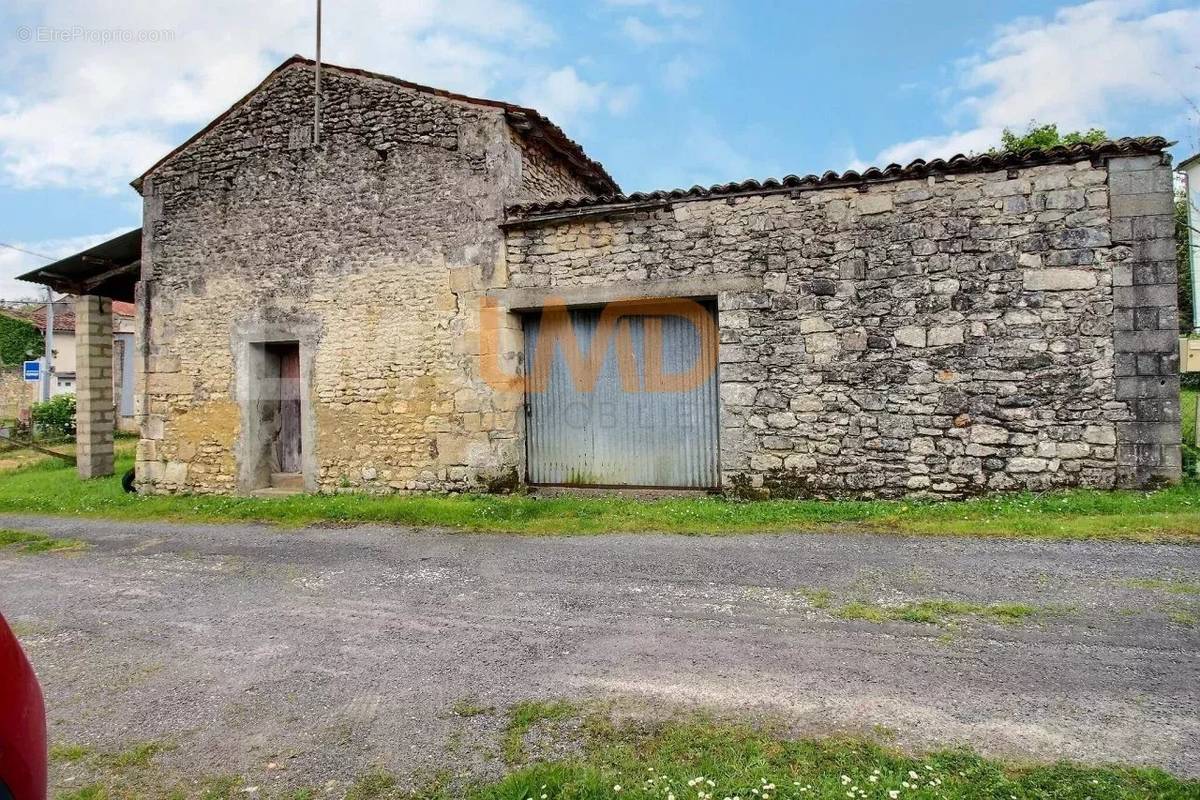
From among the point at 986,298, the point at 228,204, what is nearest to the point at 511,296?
the point at 228,204

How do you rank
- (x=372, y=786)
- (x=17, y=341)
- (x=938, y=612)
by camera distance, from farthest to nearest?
(x=17, y=341) < (x=938, y=612) < (x=372, y=786)

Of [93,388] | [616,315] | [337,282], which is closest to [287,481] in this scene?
[337,282]

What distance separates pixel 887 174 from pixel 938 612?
486cm

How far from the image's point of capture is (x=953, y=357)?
702 cm

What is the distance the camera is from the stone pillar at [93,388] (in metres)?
11.4

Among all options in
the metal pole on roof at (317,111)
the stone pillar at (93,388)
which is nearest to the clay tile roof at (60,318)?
the stone pillar at (93,388)

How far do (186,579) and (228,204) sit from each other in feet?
20.2

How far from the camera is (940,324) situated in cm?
704

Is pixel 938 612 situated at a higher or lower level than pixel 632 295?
lower

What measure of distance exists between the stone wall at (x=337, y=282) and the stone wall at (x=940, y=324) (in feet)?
7.05

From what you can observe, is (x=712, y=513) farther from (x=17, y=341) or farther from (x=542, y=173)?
(x=17, y=341)

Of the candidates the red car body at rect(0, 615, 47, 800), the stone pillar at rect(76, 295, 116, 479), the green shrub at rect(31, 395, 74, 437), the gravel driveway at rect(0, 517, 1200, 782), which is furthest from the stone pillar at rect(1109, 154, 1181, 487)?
the green shrub at rect(31, 395, 74, 437)

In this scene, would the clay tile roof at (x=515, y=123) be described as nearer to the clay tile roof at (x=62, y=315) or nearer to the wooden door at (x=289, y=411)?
the wooden door at (x=289, y=411)

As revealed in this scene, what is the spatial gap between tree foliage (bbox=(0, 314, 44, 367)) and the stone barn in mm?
23300
